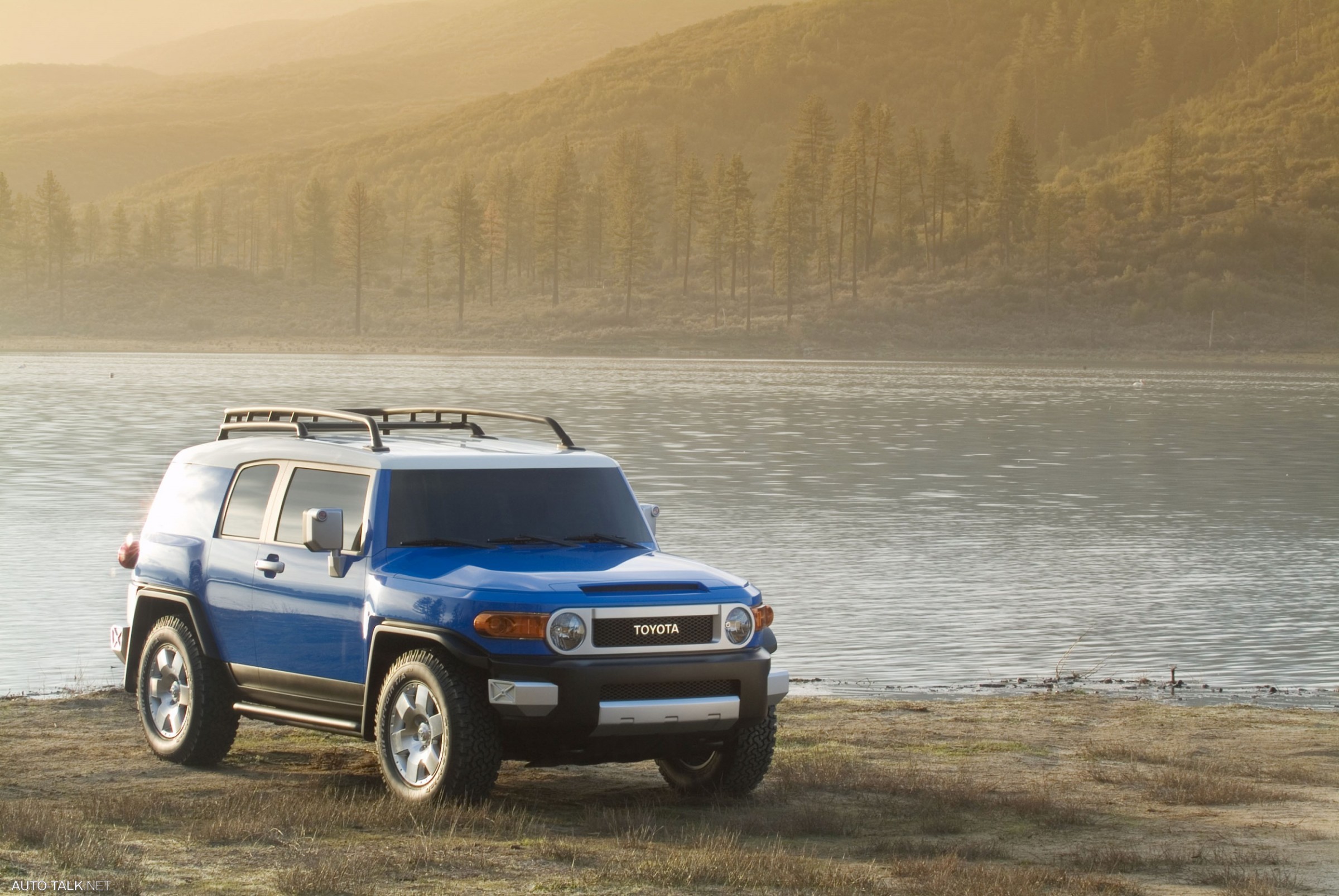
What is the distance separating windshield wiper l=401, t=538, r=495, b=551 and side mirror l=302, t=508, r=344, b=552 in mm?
353

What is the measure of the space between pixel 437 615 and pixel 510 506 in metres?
1.16

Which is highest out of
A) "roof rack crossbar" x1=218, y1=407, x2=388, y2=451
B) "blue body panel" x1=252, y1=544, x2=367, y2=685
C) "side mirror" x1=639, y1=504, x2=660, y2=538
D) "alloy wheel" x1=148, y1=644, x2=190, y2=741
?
"roof rack crossbar" x1=218, y1=407, x2=388, y2=451

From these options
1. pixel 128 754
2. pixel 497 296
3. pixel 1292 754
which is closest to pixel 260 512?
pixel 128 754

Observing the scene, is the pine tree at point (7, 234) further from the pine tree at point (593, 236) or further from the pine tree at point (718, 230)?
the pine tree at point (718, 230)

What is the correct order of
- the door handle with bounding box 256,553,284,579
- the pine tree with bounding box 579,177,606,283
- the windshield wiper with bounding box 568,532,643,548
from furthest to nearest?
1. the pine tree with bounding box 579,177,606,283
2. the windshield wiper with bounding box 568,532,643,548
3. the door handle with bounding box 256,553,284,579

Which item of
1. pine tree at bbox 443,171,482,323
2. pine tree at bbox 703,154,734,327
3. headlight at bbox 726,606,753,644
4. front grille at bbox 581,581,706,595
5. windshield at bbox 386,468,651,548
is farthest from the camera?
pine tree at bbox 443,171,482,323

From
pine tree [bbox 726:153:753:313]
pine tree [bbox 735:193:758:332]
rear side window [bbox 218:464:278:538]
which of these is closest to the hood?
rear side window [bbox 218:464:278:538]

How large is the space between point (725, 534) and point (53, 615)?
10.3 meters

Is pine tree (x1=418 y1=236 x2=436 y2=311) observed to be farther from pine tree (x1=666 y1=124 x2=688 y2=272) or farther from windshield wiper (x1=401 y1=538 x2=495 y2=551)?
windshield wiper (x1=401 y1=538 x2=495 y2=551)

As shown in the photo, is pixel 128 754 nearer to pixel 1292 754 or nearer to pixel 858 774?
pixel 858 774

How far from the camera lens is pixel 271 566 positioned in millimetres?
10273

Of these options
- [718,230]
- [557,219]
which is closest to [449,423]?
[718,230]

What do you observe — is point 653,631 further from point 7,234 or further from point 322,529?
point 7,234

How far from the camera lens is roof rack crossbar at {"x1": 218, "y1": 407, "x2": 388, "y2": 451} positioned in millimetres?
10406
